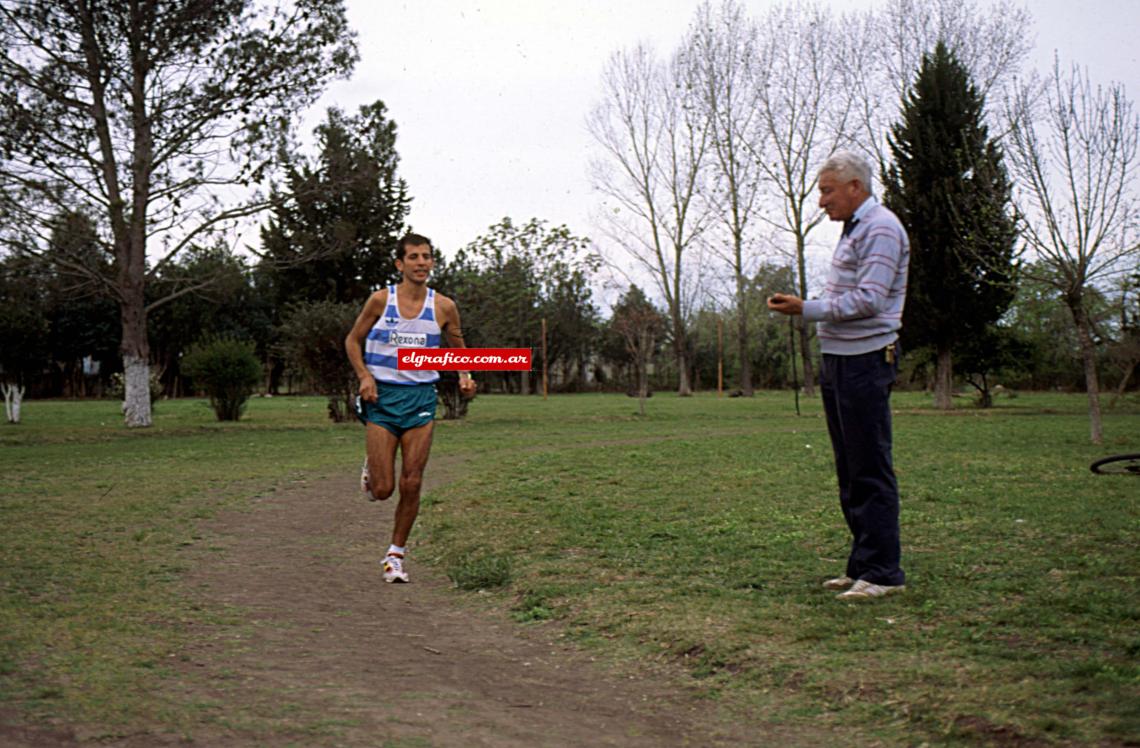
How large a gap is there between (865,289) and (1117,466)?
29.2 feet

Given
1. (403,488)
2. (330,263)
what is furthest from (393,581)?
(330,263)

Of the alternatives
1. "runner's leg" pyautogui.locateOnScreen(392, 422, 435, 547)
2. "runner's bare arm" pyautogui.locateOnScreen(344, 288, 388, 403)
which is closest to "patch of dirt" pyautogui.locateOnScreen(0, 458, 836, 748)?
"runner's leg" pyautogui.locateOnScreen(392, 422, 435, 547)

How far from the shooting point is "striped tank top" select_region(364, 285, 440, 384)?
6422mm

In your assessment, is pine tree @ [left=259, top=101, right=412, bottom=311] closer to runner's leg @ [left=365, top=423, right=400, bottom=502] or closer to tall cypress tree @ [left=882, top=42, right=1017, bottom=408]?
tall cypress tree @ [left=882, top=42, right=1017, bottom=408]

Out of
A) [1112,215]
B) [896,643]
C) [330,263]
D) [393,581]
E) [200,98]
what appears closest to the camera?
[896,643]

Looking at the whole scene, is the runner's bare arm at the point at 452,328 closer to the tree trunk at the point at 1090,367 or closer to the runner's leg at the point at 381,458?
the runner's leg at the point at 381,458

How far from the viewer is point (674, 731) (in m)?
3.57

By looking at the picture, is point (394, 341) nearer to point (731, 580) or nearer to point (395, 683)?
point (731, 580)

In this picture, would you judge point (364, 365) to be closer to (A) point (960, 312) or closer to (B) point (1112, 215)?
(B) point (1112, 215)

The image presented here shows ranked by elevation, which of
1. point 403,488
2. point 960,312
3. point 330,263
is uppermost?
point 330,263

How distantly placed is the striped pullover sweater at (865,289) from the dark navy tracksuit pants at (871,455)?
0.09 metres

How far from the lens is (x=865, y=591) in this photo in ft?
17.1

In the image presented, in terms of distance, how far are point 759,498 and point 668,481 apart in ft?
6.63

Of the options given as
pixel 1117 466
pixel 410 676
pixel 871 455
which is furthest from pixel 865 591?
pixel 1117 466
